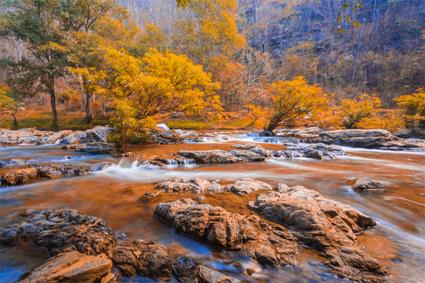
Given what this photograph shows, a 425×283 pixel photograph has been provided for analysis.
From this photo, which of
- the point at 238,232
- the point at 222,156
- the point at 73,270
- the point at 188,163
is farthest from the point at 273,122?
the point at 73,270

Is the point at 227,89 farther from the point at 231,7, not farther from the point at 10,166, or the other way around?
the point at 10,166

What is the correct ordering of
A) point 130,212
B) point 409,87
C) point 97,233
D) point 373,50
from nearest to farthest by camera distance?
point 97,233
point 130,212
point 409,87
point 373,50

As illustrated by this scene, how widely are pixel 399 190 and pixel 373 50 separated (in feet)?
138

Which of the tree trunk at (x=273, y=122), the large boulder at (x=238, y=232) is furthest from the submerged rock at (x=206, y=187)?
the tree trunk at (x=273, y=122)

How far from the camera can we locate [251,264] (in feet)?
10.0

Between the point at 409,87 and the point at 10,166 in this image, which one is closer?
the point at 10,166

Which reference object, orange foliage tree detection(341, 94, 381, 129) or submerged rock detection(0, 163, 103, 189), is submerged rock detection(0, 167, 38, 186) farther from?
orange foliage tree detection(341, 94, 381, 129)

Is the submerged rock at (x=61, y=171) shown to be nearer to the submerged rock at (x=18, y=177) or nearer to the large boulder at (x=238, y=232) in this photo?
the submerged rock at (x=18, y=177)

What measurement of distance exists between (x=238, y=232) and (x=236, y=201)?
1.37 m

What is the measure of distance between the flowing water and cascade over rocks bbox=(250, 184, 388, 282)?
176 millimetres

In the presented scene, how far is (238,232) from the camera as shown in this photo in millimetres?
3477

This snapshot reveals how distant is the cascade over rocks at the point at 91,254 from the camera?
256cm

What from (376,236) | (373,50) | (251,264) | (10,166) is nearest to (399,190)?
(376,236)

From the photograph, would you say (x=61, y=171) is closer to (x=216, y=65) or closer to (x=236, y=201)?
(x=236, y=201)
